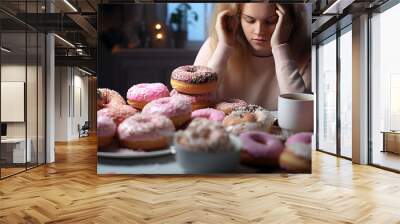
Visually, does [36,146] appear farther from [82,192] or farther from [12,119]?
[82,192]

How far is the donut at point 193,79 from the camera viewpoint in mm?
4293

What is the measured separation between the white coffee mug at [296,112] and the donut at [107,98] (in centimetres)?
176

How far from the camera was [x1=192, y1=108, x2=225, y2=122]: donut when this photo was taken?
4.23 metres

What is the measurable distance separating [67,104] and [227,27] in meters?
11.0

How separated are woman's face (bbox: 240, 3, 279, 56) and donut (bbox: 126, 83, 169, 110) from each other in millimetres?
1121

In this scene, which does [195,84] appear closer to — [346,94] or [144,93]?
[144,93]

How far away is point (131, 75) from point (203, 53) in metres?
0.84

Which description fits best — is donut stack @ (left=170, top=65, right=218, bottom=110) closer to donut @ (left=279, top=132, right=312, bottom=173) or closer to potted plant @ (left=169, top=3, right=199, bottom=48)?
potted plant @ (left=169, top=3, right=199, bottom=48)

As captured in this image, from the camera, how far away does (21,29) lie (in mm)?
6293

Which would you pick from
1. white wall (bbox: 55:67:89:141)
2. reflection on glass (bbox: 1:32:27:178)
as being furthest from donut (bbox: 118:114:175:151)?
white wall (bbox: 55:67:89:141)

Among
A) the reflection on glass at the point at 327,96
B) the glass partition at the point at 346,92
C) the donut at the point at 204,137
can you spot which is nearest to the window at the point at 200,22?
the donut at the point at 204,137

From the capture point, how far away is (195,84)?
431 cm

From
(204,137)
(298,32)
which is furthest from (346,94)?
(204,137)

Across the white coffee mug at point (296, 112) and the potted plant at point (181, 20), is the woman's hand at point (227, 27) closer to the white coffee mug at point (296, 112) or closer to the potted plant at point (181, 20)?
the potted plant at point (181, 20)
